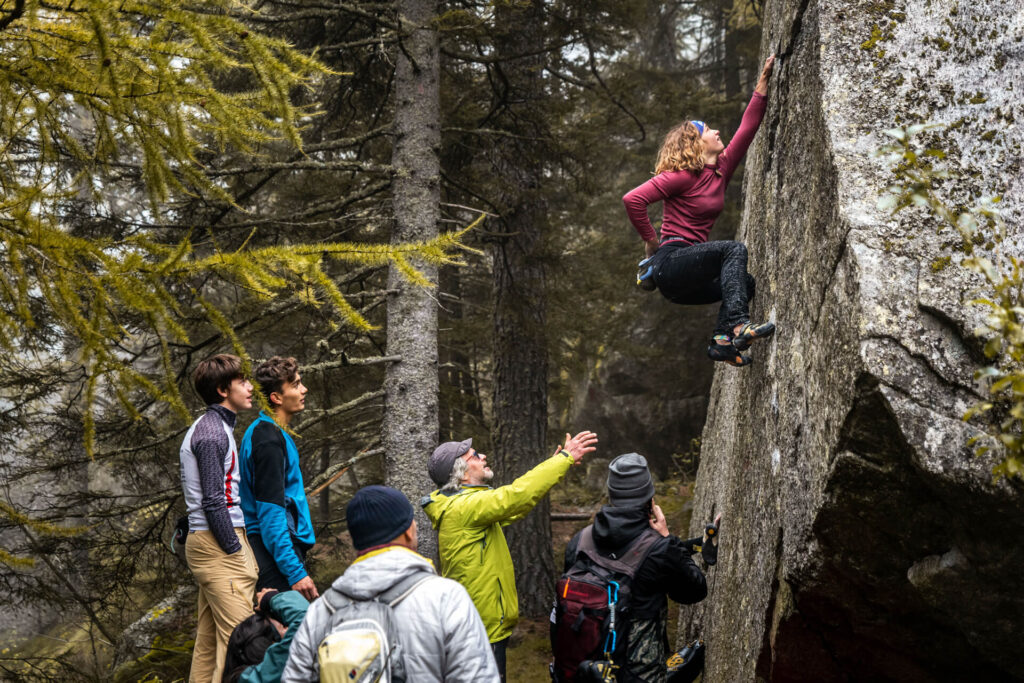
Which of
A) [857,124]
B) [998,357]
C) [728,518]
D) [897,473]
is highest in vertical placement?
[857,124]

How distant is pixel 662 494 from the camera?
40.4 feet

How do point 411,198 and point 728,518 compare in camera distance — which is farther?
point 411,198

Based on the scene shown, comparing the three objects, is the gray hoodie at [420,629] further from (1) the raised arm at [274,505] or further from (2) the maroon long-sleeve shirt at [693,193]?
(2) the maroon long-sleeve shirt at [693,193]

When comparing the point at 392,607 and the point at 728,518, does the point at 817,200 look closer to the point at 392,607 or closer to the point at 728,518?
the point at 728,518

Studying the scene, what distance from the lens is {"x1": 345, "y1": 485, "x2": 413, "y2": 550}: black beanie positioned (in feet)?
9.29

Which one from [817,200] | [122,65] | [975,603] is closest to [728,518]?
[975,603]

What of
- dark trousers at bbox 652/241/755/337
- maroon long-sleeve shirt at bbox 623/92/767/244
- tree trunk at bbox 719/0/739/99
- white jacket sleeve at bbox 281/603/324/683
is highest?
tree trunk at bbox 719/0/739/99

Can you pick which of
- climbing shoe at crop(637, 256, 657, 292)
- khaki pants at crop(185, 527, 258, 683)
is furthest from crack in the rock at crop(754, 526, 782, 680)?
khaki pants at crop(185, 527, 258, 683)

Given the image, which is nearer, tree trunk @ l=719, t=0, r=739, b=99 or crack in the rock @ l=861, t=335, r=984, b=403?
crack in the rock @ l=861, t=335, r=984, b=403

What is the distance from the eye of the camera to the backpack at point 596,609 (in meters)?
3.95

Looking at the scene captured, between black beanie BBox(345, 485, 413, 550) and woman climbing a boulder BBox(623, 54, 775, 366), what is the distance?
2.87 meters

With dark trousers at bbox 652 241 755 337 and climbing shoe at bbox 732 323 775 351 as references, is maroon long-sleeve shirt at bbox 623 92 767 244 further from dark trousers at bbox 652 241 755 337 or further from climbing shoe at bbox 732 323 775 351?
climbing shoe at bbox 732 323 775 351

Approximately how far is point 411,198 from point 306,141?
3830mm

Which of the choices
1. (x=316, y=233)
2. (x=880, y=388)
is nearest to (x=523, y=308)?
(x=316, y=233)
